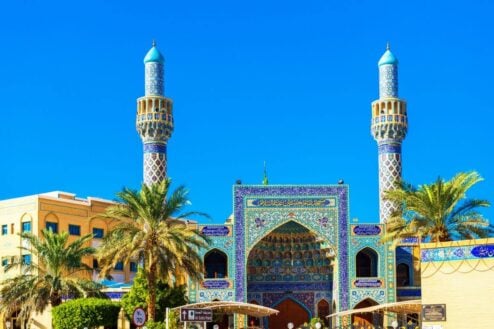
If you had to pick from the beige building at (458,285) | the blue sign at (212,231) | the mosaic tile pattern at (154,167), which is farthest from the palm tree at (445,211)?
the mosaic tile pattern at (154,167)

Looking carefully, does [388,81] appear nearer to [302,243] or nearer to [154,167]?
[302,243]

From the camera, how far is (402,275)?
49281 millimetres

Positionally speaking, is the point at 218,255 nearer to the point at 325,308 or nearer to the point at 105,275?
the point at 325,308

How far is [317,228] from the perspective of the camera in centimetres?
4719

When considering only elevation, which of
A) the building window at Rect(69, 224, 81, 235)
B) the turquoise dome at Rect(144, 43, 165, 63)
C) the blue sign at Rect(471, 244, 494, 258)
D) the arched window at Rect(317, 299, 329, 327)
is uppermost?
the turquoise dome at Rect(144, 43, 165, 63)

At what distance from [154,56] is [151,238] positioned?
18451mm

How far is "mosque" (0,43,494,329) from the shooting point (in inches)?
1843

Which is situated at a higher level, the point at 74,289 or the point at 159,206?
the point at 159,206

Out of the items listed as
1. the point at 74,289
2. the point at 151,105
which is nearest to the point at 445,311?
the point at 74,289

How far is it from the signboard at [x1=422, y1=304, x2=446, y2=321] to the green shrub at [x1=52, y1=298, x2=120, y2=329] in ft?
49.4

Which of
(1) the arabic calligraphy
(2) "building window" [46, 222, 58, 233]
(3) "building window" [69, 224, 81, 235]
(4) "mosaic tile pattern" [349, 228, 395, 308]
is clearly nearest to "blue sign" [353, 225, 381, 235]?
(4) "mosaic tile pattern" [349, 228, 395, 308]

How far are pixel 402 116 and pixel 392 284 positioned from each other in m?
9.68

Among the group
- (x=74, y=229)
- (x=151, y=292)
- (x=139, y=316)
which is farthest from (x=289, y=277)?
(x=139, y=316)

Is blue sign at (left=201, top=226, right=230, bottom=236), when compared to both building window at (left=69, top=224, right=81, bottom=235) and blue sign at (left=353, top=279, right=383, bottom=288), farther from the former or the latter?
building window at (left=69, top=224, right=81, bottom=235)
